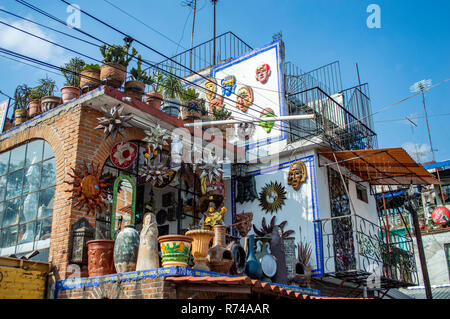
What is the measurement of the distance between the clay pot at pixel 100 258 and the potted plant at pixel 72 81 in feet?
10.2

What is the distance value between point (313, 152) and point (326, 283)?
10.4 ft

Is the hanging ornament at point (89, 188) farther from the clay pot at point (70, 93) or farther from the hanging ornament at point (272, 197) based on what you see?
the hanging ornament at point (272, 197)

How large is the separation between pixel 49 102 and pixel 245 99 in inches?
217

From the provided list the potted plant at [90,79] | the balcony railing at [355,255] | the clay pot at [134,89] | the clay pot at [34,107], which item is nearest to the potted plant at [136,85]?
the clay pot at [134,89]

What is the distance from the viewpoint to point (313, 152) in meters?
11.3

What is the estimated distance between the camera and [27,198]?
9461 millimetres

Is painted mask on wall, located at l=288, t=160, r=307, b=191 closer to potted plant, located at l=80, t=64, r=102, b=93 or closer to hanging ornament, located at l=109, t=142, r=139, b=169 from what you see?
hanging ornament, located at l=109, t=142, r=139, b=169

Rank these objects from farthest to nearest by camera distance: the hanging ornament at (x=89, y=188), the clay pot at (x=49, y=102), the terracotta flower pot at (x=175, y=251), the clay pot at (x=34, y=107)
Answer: the clay pot at (x=34, y=107), the clay pot at (x=49, y=102), the hanging ornament at (x=89, y=188), the terracotta flower pot at (x=175, y=251)

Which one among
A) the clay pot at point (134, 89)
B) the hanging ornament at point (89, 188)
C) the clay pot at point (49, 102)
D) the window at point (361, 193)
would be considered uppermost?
the clay pot at point (134, 89)

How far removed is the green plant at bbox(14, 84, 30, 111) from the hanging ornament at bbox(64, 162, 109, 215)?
364cm

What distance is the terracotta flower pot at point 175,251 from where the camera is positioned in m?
6.98

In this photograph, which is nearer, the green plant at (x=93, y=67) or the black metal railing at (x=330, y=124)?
the green plant at (x=93, y=67)

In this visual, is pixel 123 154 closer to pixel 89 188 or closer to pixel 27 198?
pixel 89 188

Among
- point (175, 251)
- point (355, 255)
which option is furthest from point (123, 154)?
point (355, 255)
